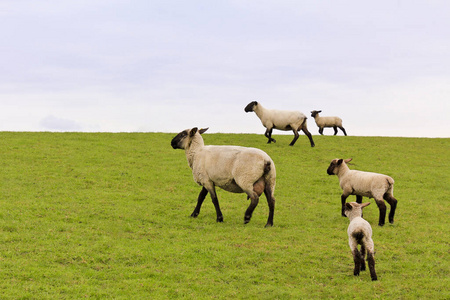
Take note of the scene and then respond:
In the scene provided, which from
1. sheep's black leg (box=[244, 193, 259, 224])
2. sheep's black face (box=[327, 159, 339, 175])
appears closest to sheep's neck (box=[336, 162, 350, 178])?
sheep's black face (box=[327, 159, 339, 175])

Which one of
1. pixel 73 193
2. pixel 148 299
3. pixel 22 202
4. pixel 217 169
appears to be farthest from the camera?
pixel 73 193

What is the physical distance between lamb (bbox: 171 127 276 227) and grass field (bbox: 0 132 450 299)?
45.9 inches

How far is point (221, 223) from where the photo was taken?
15.2m

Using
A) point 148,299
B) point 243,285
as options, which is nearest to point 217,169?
point 243,285

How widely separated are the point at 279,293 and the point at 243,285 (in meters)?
0.89

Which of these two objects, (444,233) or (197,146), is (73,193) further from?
(444,233)

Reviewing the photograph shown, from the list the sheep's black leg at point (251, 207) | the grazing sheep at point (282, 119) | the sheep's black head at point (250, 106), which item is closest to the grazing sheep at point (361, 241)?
the sheep's black leg at point (251, 207)

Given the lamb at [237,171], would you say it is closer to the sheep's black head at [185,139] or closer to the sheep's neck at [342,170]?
the sheep's black head at [185,139]

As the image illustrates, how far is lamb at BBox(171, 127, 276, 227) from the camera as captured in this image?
46.7ft

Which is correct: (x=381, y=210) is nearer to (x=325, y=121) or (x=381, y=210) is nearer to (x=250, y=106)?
(x=250, y=106)

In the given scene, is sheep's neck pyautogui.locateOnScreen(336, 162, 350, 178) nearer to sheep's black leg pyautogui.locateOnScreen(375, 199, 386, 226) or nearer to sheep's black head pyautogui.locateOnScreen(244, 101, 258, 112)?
sheep's black leg pyautogui.locateOnScreen(375, 199, 386, 226)

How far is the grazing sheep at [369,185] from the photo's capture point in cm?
1481

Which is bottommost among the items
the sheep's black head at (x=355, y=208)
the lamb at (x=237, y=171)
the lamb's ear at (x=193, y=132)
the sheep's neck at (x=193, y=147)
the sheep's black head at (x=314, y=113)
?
the sheep's black head at (x=355, y=208)

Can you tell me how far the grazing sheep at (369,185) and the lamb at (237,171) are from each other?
2.84 meters
